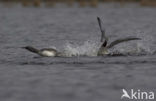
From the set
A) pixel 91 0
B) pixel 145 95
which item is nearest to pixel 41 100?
pixel 145 95

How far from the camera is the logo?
32.8 feet

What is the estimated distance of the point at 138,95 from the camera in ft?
33.6

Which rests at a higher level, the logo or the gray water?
the gray water

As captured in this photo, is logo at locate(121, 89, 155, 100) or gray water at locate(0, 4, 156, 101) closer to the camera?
logo at locate(121, 89, 155, 100)

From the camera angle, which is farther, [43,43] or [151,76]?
[43,43]

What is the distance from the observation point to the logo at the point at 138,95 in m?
10.0

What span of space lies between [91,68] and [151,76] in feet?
6.19

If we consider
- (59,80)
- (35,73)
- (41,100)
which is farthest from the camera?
(35,73)

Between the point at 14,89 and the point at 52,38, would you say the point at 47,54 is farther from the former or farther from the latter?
the point at 52,38

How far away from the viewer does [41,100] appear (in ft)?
32.4

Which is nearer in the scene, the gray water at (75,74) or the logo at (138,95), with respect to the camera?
the logo at (138,95)

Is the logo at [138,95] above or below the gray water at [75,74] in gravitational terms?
below

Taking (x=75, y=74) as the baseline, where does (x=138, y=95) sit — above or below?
below

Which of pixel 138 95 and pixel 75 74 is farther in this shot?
pixel 75 74
